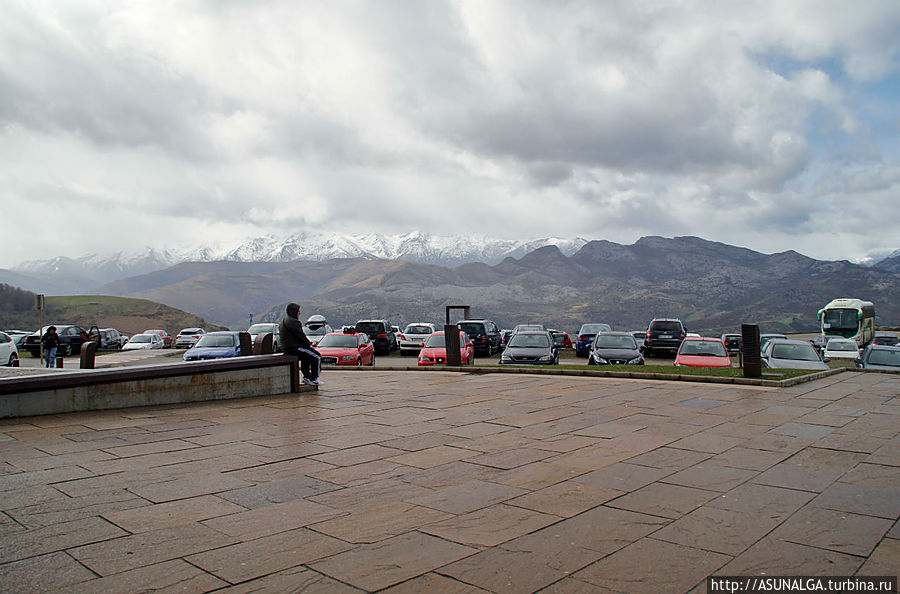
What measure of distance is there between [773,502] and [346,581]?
331 cm

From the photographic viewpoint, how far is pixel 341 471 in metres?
5.72

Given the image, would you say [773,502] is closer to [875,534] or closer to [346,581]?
[875,534]

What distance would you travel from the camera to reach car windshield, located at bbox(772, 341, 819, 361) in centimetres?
1680

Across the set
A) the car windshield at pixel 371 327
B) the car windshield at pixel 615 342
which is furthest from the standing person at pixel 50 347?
the car windshield at pixel 615 342

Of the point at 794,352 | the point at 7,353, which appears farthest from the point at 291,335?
the point at 7,353

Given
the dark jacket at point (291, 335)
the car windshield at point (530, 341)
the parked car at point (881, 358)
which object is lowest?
the parked car at point (881, 358)

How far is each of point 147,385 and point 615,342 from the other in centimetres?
1434

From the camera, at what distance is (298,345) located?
458 inches

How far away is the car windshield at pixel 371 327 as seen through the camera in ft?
105

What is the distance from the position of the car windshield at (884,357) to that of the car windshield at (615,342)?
688 centimetres

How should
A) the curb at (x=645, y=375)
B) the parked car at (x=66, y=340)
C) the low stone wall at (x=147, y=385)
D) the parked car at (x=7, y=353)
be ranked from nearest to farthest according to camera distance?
the low stone wall at (x=147, y=385) < the curb at (x=645, y=375) < the parked car at (x=7, y=353) < the parked car at (x=66, y=340)

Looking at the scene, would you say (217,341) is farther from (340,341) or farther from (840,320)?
(840,320)

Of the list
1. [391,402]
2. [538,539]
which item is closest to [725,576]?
[538,539]

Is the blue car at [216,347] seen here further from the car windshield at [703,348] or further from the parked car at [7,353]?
the car windshield at [703,348]
